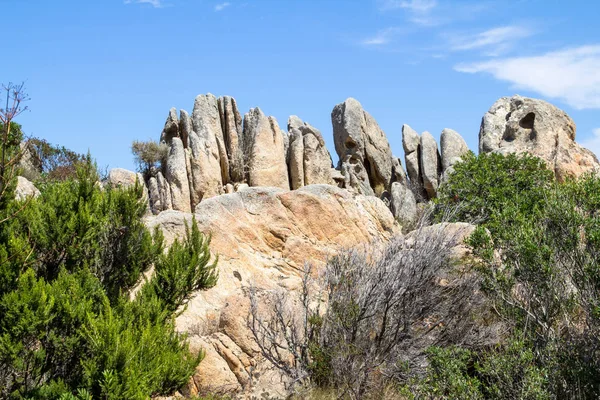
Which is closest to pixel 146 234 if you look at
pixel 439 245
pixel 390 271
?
pixel 390 271

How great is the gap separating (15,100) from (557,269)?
7401mm

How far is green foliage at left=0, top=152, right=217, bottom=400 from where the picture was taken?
9.20 m

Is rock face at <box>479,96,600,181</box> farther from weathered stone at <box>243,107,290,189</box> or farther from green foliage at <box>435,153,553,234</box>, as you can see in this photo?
Result: weathered stone at <box>243,107,290,189</box>

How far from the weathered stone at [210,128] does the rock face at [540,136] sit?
43.0 feet

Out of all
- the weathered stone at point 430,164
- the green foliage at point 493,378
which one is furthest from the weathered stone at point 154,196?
the green foliage at point 493,378

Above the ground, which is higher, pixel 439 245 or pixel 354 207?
pixel 354 207

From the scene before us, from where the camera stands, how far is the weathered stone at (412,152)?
42.8 m

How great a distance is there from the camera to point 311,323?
35.8ft

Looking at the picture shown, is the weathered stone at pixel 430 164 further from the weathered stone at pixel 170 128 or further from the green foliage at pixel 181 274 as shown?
the green foliage at pixel 181 274

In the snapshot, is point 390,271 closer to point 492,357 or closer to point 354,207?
point 492,357

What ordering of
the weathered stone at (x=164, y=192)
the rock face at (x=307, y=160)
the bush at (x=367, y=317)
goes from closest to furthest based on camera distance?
1. the bush at (x=367, y=317)
2. the weathered stone at (x=164, y=192)
3. the rock face at (x=307, y=160)

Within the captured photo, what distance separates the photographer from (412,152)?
43.2 metres

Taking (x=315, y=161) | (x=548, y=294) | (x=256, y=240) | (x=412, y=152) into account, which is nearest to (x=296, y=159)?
(x=315, y=161)

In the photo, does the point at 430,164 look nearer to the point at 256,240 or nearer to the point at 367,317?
the point at 256,240
